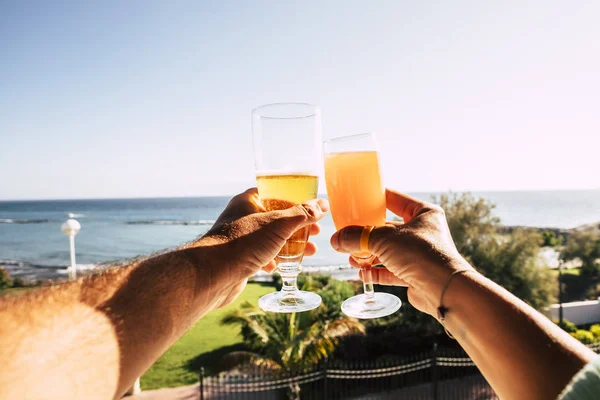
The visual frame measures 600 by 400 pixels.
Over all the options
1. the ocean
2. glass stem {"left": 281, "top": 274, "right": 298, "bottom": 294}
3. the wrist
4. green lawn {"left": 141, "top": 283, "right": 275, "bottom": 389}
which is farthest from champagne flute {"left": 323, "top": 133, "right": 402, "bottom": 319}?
the ocean

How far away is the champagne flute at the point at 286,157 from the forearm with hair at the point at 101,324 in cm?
45

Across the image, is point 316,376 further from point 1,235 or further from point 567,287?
point 1,235

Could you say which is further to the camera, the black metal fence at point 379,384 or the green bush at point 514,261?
the green bush at point 514,261

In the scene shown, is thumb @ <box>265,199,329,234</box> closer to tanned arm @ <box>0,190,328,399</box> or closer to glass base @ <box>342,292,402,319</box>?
tanned arm @ <box>0,190,328,399</box>

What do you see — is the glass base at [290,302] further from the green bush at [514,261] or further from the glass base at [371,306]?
the green bush at [514,261]

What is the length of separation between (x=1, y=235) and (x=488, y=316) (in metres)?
89.1

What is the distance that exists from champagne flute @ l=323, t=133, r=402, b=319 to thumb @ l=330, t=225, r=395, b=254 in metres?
0.12

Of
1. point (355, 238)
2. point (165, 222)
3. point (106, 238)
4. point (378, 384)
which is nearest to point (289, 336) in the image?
point (378, 384)

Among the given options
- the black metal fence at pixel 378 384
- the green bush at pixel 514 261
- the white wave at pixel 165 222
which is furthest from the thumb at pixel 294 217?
the white wave at pixel 165 222

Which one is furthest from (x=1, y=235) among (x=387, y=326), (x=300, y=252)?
(x=300, y=252)

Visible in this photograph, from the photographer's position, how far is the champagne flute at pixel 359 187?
243 centimetres

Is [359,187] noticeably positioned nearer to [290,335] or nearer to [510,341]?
[510,341]

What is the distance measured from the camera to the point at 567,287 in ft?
129

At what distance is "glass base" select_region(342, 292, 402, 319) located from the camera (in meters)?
2.30
